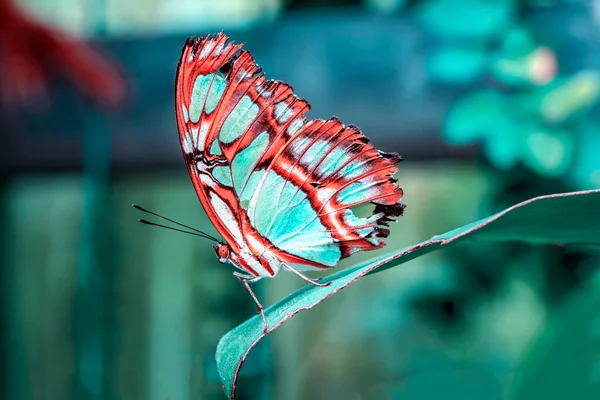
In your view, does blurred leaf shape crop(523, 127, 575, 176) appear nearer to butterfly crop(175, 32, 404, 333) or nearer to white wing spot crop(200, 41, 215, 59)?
butterfly crop(175, 32, 404, 333)

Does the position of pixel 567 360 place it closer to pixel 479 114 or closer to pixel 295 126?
pixel 295 126

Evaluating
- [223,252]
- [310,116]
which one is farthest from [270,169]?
[310,116]

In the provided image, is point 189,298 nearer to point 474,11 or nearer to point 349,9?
point 349,9

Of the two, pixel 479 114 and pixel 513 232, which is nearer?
pixel 513 232

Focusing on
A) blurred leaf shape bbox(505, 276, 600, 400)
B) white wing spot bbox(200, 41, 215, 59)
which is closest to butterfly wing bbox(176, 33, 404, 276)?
white wing spot bbox(200, 41, 215, 59)

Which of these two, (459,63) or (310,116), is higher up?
(310,116)

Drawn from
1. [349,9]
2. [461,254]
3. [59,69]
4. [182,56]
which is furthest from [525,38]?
[59,69]
